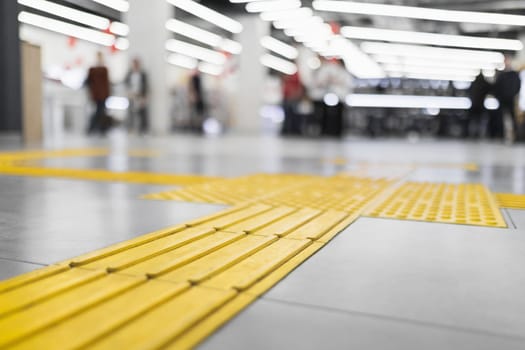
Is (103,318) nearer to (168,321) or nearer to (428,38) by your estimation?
(168,321)

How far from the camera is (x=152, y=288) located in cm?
117

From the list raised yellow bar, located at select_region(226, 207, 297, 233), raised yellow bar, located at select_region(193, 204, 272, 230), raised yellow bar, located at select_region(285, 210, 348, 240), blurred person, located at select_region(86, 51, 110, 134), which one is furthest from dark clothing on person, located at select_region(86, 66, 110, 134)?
raised yellow bar, located at select_region(285, 210, 348, 240)

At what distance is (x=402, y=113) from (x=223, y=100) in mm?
7165

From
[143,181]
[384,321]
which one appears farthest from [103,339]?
[143,181]

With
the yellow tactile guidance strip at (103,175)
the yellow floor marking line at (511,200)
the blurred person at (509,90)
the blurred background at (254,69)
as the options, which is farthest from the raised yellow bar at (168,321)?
the blurred person at (509,90)

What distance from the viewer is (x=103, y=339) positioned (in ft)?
2.92

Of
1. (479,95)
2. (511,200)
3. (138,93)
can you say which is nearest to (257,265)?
(511,200)

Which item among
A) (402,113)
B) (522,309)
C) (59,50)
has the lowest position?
(522,309)

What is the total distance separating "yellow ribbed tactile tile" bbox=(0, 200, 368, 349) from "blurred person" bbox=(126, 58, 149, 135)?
1124 cm

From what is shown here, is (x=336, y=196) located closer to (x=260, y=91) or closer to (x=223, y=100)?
(x=260, y=91)

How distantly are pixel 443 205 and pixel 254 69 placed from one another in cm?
1496

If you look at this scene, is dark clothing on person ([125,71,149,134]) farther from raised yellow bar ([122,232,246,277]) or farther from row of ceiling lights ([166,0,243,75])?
raised yellow bar ([122,232,246,277])

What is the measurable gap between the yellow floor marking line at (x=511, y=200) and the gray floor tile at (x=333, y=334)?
1843 millimetres

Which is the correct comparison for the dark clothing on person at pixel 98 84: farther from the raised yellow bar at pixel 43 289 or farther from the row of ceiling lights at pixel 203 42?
the raised yellow bar at pixel 43 289
